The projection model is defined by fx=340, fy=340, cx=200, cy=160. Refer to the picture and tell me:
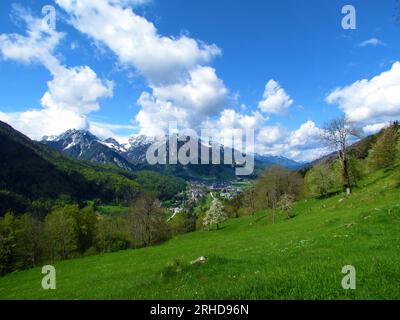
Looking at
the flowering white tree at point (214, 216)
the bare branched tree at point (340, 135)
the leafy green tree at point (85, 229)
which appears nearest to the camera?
the bare branched tree at point (340, 135)

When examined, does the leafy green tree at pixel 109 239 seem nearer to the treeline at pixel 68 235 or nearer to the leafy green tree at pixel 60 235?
the treeline at pixel 68 235

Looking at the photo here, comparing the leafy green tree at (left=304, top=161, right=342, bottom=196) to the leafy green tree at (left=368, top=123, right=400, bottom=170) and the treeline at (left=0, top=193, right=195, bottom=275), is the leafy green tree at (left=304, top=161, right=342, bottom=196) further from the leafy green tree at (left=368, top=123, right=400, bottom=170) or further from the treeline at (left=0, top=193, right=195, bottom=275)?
the treeline at (left=0, top=193, right=195, bottom=275)

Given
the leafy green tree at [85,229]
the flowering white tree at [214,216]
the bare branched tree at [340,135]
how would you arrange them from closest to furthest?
the bare branched tree at [340,135], the leafy green tree at [85,229], the flowering white tree at [214,216]

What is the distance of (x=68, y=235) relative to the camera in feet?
304

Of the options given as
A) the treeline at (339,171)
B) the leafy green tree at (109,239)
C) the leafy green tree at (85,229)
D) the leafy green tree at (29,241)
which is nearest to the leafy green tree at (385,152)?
the treeline at (339,171)

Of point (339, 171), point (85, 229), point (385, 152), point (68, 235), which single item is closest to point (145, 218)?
point (68, 235)

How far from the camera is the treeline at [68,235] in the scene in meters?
87.2

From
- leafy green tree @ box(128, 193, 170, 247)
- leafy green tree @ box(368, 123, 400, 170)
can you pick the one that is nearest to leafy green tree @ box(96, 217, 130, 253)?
leafy green tree @ box(128, 193, 170, 247)

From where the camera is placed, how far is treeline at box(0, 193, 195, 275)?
3433 inches

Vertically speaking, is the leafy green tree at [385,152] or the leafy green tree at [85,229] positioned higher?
the leafy green tree at [385,152]

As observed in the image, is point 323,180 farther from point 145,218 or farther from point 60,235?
point 60,235

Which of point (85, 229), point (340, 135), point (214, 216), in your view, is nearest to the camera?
point (340, 135)
